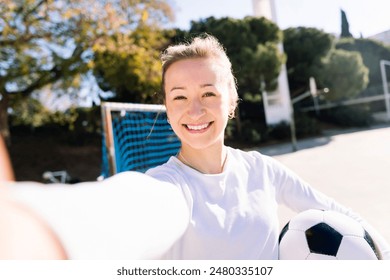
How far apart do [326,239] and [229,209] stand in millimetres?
503

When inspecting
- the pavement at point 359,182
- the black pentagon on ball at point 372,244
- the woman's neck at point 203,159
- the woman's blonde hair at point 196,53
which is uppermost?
the woman's blonde hair at point 196,53

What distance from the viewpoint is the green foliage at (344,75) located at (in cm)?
1411

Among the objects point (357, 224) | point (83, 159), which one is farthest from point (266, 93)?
point (357, 224)

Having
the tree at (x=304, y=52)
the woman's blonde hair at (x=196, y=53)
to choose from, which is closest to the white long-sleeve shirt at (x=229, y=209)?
the woman's blonde hair at (x=196, y=53)

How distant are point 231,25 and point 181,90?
1219 cm

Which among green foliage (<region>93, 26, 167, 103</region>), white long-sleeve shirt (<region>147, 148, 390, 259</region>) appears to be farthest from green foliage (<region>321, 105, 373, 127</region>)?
white long-sleeve shirt (<region>147, 148, 390, 259</region>)

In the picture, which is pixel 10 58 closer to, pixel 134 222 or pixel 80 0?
pixel 80 0

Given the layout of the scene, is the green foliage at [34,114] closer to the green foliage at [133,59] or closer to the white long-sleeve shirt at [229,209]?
the green foliage at [133,59]

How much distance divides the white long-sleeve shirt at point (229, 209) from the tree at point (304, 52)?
1518 cm

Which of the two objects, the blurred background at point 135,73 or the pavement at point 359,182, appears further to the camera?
the blurred background at point 135,73

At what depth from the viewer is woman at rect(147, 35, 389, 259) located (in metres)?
0.99

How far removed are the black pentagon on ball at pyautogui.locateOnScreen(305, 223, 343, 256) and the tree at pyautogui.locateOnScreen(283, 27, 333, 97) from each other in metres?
15.0

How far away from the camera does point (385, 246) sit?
1.29 m

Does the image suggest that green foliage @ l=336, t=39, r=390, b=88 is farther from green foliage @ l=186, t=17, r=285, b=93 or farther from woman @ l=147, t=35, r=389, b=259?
woman @ l=147, t=35, r=389, b=259
